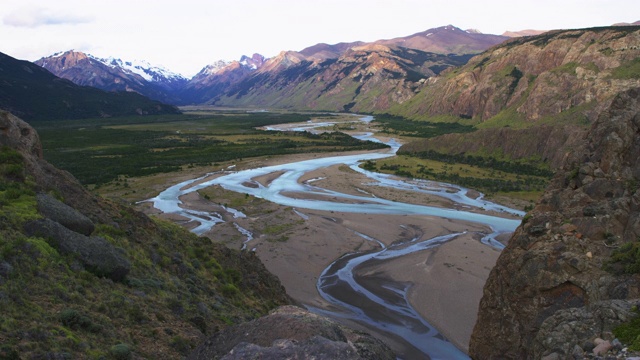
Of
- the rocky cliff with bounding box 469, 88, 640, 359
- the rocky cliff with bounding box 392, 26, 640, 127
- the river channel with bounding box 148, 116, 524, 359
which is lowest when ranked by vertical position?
the river channel with bounding box 148, 116, 524, 359

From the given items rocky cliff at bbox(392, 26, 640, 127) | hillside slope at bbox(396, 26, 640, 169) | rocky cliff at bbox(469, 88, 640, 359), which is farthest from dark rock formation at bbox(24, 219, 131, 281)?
rocky cliff at bbox(392, 26, 640, 127)

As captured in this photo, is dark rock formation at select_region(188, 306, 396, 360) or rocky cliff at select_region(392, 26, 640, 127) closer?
dark rock formation at select_region(188, 306, 396, 360)

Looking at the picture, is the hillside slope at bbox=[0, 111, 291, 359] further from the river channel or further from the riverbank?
the riverbank

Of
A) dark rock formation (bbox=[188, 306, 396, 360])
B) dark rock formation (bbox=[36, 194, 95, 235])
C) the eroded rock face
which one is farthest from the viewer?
the eroded rock face

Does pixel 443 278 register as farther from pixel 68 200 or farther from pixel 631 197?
pixel 68 200

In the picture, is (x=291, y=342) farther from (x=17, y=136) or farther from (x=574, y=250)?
(x=17, y=136)

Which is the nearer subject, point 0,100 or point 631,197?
point 631,197

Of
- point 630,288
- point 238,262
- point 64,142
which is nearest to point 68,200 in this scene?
point 238,262
